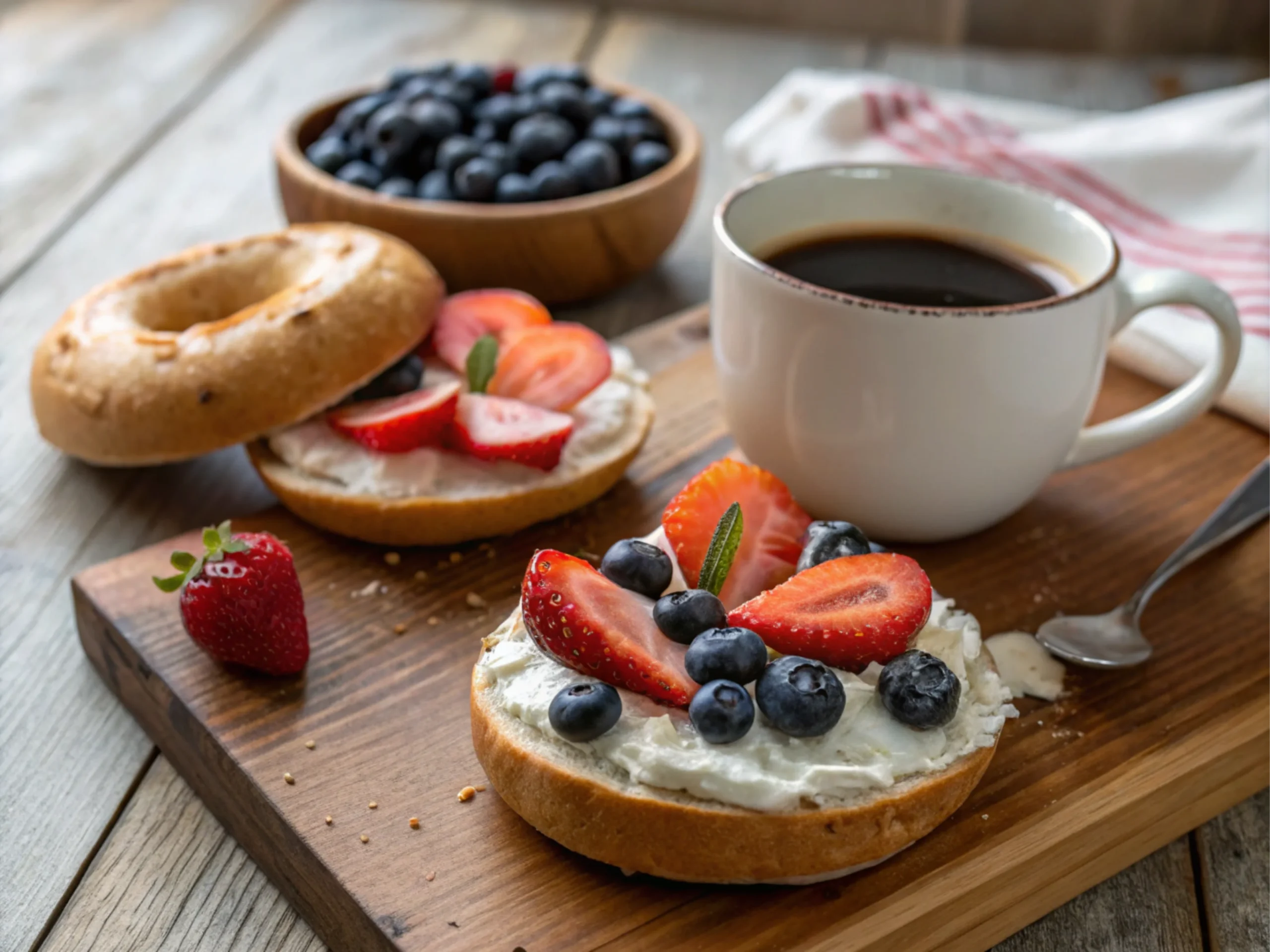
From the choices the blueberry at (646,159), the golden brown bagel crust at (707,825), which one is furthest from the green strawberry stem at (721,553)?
the blueberry at (646,159)

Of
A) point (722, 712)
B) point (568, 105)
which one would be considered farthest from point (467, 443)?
point (568, 105)

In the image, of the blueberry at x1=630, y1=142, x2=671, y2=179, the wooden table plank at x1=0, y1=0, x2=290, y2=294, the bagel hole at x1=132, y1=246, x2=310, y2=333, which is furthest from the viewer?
the wooden table plank at x1=0, y1=0, x2=290, y2=294

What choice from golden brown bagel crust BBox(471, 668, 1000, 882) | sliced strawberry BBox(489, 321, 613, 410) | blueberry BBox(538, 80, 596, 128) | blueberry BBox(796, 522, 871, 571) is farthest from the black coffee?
blueberry BBox(538, 80, 596, 128)

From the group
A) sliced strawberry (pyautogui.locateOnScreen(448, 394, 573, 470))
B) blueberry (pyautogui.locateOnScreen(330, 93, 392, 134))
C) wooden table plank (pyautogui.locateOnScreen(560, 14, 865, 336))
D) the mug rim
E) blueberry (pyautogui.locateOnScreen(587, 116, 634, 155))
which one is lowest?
wooden table plank (pyautogui.locateOnScreen(560, 14, 865, 336))

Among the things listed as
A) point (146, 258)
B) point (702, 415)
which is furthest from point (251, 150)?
point (702, 415)

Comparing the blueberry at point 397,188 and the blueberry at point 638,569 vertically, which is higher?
the blueberry at point 638,569

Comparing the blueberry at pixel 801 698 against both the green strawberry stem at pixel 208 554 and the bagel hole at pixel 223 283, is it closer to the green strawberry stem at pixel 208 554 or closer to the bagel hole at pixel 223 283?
the green strawberry stem at pixel 208 554

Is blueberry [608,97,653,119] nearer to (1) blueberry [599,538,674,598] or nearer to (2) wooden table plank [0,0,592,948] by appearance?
(2) wooden table plank [0,0,592,948]
